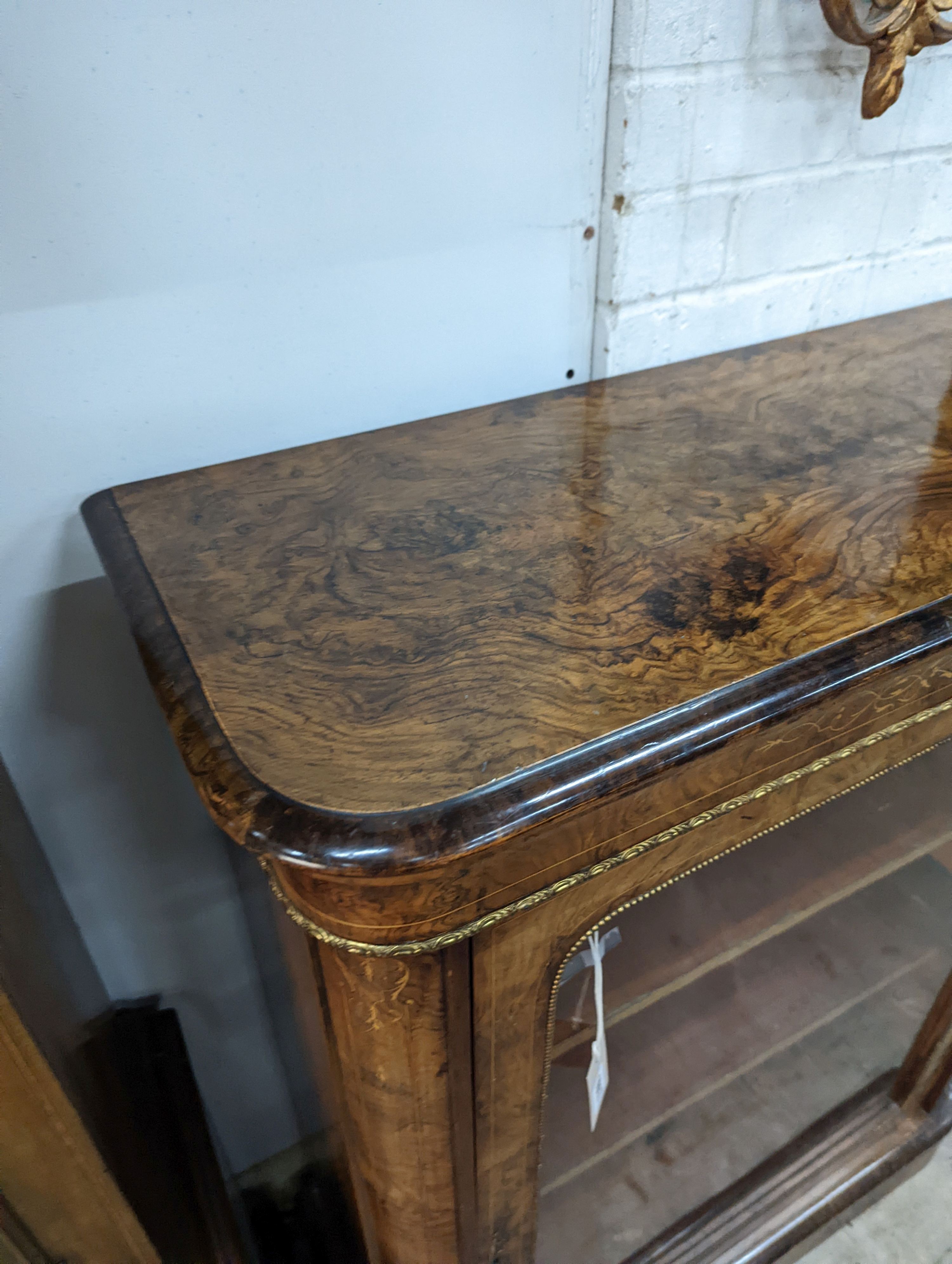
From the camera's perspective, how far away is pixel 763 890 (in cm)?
70

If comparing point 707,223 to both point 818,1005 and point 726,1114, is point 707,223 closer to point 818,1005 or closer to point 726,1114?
point 818,1005

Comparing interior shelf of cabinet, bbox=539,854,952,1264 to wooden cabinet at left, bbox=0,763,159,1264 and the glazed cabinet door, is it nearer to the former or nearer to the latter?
the glazed cabinet door

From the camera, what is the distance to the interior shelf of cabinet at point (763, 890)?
63 cm

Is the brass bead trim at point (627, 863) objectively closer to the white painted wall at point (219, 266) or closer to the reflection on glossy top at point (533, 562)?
the reflection on glossy top at point (533, 562)

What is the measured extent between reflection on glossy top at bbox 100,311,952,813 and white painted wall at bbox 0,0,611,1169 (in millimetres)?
67

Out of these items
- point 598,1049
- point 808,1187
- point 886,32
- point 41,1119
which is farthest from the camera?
point 808,1187

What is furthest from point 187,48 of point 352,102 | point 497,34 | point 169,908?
point 169,908

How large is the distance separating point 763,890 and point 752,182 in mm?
688

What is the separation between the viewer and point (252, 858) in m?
0.63

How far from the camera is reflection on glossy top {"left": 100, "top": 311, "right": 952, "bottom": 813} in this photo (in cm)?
43

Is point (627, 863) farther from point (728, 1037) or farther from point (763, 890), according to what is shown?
point (728, 1037)

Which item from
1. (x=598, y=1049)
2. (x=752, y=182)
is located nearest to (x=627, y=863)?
(x=598, y=1049)

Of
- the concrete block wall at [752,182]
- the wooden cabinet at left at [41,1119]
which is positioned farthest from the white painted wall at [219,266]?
the wooden cabinet at left at [41,1119]

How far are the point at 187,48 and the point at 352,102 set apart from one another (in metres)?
0.13
